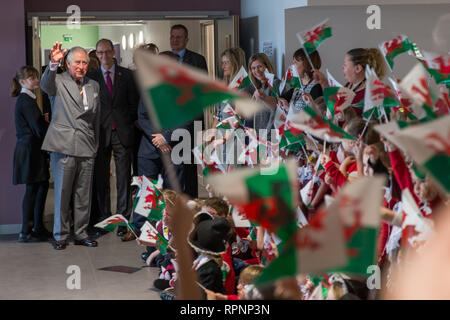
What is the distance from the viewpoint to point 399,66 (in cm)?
580

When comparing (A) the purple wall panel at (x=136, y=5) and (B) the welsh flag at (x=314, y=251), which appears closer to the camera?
(B) the welsh flag at (x=314, y=251)

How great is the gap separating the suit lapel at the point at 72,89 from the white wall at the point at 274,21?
Answer: 157 cm

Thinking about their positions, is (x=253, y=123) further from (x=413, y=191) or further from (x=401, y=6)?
(x=413, y=191)

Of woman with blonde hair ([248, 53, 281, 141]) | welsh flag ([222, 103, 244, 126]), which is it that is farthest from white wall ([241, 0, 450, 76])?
welsh flag ([222, 103, 244, 126])

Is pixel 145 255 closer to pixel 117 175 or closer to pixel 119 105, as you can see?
pixel 117 175

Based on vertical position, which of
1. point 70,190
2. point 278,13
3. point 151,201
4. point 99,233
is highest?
point 278,13

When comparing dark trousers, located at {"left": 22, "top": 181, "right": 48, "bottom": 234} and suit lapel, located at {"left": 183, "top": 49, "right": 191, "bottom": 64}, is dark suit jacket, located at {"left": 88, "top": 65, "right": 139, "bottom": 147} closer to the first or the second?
suit lapel, located at {"left": 183, "top": 49, "right": 191, "bottom": 64}

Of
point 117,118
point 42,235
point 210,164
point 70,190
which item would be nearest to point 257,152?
point 210,164

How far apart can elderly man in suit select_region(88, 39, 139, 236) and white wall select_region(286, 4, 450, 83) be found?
1.29 m

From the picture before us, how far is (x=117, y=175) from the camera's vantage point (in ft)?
19.3

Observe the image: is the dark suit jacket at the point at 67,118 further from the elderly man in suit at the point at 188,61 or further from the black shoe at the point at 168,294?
the black shoe at the point at 168,294

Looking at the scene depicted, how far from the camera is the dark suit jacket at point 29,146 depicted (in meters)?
5.56

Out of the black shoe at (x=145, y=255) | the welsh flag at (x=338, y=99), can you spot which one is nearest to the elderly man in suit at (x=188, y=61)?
the black shoe at (x=145, y=255)

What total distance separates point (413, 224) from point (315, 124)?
1.54 ft
